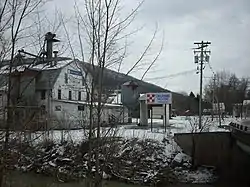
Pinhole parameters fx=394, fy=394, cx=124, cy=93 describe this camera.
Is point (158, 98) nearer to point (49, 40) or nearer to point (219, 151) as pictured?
point (219, 151)

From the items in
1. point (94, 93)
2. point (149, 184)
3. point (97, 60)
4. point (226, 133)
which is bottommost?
point (149, 184)

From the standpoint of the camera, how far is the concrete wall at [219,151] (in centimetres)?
2948

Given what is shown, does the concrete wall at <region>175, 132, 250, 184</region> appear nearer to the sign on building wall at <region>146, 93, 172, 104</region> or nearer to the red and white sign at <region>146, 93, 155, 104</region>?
the sign on building wall at <region>146, 93, 172, 104</region>

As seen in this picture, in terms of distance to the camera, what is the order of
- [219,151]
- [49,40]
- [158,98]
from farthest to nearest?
[158,98], [219,151], [49,40]

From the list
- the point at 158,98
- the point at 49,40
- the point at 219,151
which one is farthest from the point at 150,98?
the point at 49,40

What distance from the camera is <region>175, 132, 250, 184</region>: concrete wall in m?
29.5

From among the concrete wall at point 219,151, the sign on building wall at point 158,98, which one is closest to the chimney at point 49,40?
the concrete wall at point 219,151

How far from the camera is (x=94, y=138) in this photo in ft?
22.6

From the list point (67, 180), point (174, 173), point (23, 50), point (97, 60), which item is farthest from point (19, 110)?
point (174, 173)

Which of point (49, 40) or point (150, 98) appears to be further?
point (150, 98)

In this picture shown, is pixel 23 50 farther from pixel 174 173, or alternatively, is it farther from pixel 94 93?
pixel 174 173

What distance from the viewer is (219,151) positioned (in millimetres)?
31625

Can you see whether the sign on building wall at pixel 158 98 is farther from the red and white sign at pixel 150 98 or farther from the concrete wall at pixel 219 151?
the concrete wall at pixel 219 151

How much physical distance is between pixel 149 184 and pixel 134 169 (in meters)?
1.45
